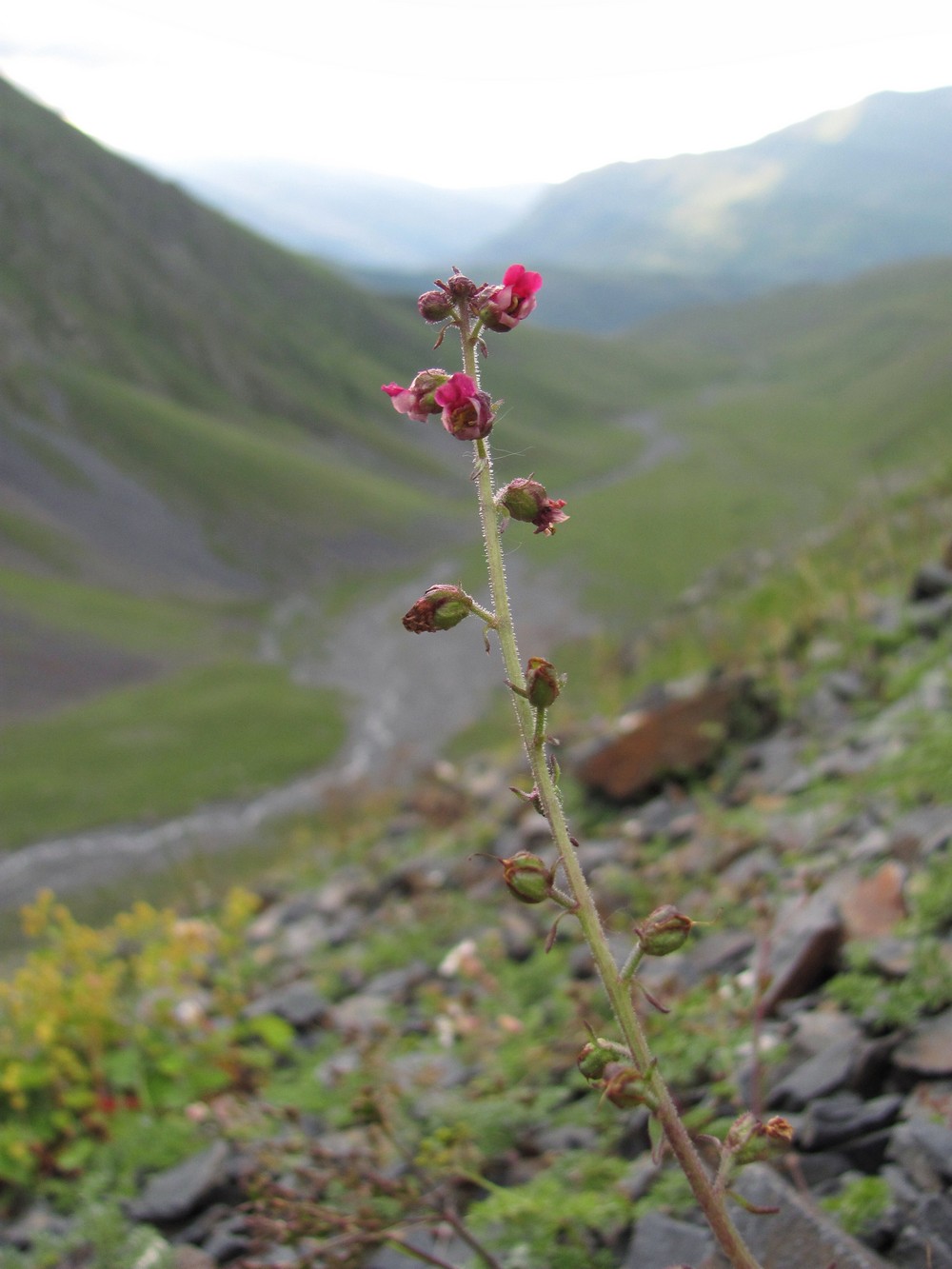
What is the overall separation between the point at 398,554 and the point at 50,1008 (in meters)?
72.7

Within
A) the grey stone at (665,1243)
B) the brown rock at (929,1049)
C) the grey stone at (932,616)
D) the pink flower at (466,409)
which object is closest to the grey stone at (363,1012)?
the grey stone at (665,1243)

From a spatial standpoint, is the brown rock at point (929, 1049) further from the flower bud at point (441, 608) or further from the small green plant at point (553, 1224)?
the flower bud at point (441, 608)

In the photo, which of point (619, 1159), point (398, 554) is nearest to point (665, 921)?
point (619, 1159)

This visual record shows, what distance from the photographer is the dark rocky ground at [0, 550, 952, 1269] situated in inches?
137

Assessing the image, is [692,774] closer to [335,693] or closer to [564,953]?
[564,953]

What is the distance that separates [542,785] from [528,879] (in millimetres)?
199

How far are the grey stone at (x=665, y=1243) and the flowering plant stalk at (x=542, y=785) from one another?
1.39 metres

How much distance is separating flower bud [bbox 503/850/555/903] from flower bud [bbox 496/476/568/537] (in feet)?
2.39

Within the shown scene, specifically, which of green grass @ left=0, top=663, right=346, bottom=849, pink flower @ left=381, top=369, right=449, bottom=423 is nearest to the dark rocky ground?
pink flower @ left=381, top=369, right=449, bottom=423

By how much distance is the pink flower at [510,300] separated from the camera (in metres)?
2.34

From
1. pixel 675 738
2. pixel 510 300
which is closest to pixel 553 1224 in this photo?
pixel 510 300

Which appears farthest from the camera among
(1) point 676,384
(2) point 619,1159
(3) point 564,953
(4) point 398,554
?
(1) point 676,384

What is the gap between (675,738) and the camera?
964 centimetres

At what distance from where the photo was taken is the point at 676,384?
171875 mm
